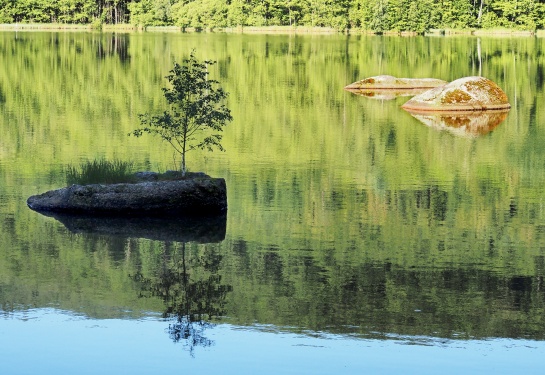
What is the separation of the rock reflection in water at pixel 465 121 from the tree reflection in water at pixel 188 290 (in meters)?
15.9

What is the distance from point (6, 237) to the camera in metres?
14.4

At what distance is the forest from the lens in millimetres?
117938

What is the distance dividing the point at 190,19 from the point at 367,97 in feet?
305

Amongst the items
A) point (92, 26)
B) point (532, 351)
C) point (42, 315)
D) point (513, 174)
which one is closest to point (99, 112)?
point (513, 174)

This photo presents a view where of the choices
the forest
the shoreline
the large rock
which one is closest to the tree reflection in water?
the large rock

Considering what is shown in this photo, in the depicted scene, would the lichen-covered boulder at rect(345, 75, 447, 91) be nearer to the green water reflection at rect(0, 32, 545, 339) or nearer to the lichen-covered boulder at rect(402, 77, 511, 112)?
the lichen-covered boulder at rect(402, 77, 511, 112)

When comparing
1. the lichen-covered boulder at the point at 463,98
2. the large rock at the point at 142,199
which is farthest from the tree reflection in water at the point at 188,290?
the lichen-covered boulder at the point at 463,98

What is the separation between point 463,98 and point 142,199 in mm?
20768

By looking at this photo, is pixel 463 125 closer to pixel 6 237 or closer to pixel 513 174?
pixel 513 174

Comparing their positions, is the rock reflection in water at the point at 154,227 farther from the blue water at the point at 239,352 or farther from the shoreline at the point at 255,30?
the shoreline at the point at 255,30

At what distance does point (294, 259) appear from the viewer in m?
13.2

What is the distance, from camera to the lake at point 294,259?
954 cm

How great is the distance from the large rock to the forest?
10215 centimetres

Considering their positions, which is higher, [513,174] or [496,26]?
[496,26]
